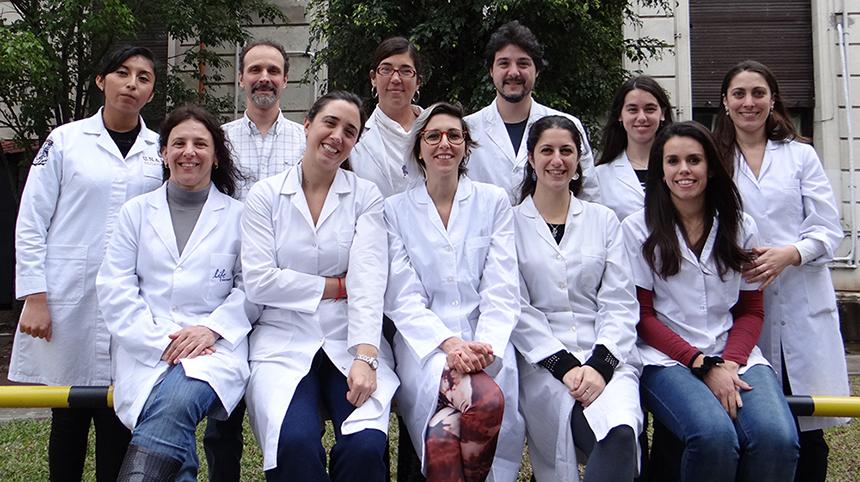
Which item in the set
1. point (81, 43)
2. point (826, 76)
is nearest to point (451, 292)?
point (81, 43)

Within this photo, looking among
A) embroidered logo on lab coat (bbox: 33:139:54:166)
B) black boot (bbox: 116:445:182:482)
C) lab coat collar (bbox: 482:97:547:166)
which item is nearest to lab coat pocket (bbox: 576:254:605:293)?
lab coat collar (bbox: 482:97:547:166)

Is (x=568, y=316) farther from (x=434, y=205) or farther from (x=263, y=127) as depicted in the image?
(x=263, y=127)

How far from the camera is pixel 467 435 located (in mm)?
2697

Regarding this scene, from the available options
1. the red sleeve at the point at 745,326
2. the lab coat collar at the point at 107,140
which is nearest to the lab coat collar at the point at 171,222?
the lab coat collar at the point at 107,140

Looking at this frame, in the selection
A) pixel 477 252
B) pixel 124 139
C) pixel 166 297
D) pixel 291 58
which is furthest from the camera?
pixel 291 58

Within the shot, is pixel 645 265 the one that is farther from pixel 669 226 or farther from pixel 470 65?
pixel 470 65

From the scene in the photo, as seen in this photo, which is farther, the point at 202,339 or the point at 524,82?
the point at 524,82

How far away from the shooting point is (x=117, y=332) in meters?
2.87

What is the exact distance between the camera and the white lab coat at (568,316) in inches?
113

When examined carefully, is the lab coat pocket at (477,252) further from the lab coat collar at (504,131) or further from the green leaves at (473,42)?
the green leaves at (473,42)

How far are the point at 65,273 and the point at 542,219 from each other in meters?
2.24

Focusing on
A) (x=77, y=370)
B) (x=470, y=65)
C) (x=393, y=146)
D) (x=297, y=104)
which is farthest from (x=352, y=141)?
(x=297, y=104)

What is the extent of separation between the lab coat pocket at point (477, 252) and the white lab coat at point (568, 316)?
167mm

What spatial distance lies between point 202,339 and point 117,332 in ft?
1.15
